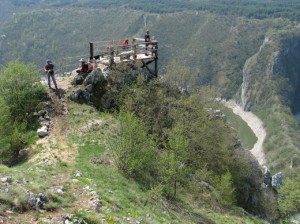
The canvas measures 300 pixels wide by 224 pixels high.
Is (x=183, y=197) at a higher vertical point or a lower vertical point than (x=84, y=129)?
lower

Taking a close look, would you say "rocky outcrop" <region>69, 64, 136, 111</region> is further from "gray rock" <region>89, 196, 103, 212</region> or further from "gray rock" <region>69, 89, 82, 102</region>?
"gray rock" <region>89, 196, 103, 212</region>

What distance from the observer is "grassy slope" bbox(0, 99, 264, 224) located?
19016 mm

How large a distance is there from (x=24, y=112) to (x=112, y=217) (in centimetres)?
2265

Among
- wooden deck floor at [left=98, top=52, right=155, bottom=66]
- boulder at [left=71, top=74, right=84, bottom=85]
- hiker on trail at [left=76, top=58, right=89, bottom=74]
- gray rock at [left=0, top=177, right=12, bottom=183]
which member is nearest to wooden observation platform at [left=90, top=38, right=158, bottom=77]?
wooden deck floor at [left=98, top=52, right=155, bottom=66]

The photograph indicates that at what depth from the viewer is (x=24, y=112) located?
129 feet

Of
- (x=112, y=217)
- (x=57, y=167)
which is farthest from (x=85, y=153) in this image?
(x=112, y=217)

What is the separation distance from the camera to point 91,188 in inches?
925

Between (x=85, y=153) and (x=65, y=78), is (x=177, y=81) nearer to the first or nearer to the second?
(x=65, y=78)

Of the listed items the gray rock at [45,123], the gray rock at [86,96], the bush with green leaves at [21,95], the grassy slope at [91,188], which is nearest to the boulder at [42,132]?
the gray rock at [45,123]

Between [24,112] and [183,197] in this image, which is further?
[24,112]

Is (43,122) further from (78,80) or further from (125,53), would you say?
(125,53)

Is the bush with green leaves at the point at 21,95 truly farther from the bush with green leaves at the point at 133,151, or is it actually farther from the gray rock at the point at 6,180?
the gray rock at the point at 6,180

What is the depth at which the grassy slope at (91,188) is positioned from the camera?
62.4 feet

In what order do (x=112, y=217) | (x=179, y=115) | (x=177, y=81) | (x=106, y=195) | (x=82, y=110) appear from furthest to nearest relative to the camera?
(x=177, y=81) → (x=179, y=115) → (x=82, y=110) → (x=106, y=195) → (x=112, y=217)
